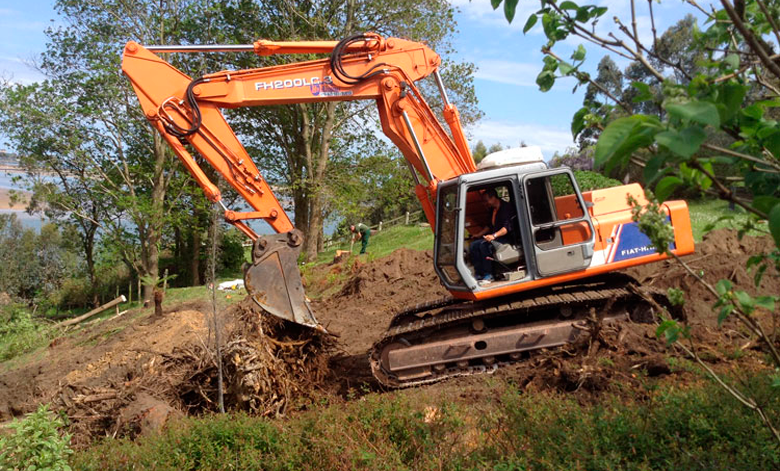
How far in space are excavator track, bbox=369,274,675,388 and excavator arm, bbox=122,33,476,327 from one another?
1102 mm

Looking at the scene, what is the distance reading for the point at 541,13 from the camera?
224cm

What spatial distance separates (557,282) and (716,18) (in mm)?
4707

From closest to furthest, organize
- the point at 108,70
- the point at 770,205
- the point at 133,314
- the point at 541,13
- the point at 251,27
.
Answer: the point at 770,205 → the point at 541,13 → the point at 133,314 → the point at 108,70 → the point at 251,27

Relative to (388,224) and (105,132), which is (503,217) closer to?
(105,132)

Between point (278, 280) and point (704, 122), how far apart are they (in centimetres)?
569

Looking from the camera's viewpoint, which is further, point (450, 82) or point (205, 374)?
point (450, 82)

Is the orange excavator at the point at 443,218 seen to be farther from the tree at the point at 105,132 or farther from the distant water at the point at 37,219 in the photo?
the tree at the point at 105,132

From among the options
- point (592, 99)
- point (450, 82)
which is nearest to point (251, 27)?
point (450, 82)

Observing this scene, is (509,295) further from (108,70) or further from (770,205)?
(108,70)

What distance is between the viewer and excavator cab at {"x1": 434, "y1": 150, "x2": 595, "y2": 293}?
21.6ft

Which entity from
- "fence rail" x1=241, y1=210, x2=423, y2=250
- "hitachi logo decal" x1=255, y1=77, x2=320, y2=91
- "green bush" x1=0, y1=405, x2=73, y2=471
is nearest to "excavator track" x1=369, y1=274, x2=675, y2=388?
"hitachi logo decal" x1=255, y1=77, x2=320, y2=91

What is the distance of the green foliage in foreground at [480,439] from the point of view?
379cm

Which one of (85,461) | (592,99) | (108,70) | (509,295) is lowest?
(85,461)

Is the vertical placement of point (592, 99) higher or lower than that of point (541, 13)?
lower
